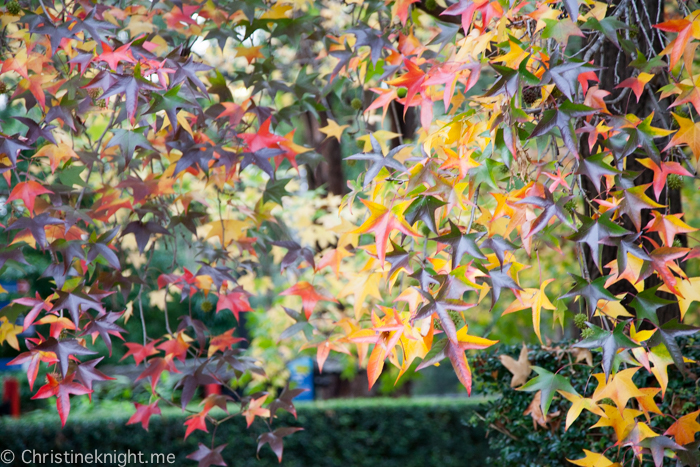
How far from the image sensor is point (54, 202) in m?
2.31

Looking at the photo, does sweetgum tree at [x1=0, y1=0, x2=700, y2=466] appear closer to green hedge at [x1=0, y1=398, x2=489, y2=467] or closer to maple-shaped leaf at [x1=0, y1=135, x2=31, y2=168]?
maple-shaped leaf at [x1=0, y1=135, x2=31, y2=168]

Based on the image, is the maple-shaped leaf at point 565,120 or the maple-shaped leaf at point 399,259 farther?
the maple-shaped leaf at point 399,259

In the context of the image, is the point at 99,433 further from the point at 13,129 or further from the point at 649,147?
the point at 649,147

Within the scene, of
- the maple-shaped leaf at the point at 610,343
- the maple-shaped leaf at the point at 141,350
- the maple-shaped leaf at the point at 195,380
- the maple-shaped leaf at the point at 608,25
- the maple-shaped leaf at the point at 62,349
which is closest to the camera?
the maple-shaped leaf at the point at 610,343

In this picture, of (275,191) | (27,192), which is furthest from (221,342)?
(27,192)

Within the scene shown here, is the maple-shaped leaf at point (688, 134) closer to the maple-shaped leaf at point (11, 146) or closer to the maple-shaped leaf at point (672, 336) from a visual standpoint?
the maple-shaped leaf at point (672, 336)

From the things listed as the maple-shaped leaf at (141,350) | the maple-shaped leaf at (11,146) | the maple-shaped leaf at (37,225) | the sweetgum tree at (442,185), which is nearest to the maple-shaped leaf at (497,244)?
the sweetgum tree at (442,185)

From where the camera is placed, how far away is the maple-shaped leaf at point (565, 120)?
1.45 meters

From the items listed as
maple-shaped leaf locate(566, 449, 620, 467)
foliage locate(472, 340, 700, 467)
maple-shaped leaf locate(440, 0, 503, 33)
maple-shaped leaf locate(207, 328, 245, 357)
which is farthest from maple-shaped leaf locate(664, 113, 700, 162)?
maple-shaped leaf locate(207, 328, 245, 357)

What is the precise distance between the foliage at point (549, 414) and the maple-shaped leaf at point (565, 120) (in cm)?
132

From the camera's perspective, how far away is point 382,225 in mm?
1528

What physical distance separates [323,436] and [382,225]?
495 cm

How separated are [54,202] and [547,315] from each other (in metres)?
8.21

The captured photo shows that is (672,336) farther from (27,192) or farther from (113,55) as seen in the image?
(27,192)
